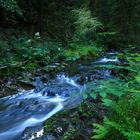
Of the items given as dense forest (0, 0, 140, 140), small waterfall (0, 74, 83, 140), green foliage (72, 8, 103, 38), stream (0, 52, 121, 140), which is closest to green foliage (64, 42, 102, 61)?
dense forest (0, 0, 140, 140)

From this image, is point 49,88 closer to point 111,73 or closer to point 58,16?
point 111,73

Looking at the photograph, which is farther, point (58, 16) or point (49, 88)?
point (58, 16)

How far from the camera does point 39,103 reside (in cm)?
746

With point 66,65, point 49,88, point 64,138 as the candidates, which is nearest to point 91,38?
point 66,65

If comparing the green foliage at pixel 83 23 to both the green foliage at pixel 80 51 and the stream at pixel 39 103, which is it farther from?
the stream at pixel 39 103

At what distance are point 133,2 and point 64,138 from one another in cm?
1986

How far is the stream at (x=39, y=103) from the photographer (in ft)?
18.8

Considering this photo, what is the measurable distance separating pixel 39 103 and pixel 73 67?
14.2 feet

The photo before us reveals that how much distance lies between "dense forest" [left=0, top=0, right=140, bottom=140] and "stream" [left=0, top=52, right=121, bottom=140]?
26mm

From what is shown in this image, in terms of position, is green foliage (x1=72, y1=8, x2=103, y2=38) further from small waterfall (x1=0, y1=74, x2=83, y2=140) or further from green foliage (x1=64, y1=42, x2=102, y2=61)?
small waterfall (x1=0, y1=74, x2=83, y2=140)

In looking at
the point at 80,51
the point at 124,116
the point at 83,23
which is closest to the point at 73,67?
the point at 80,51

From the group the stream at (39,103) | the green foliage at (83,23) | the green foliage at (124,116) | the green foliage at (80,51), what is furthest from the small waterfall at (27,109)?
the green foliage at (83,23)

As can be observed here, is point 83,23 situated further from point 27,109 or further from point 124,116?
point 124,116

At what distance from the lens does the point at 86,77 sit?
957cm
